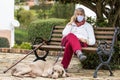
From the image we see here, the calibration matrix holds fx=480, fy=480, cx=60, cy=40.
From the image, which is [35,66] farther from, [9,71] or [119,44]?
[119,44]

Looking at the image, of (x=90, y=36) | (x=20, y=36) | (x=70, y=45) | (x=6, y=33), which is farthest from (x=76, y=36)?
(x=20, y=36)

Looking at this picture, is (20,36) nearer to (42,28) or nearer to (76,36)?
(42,28)

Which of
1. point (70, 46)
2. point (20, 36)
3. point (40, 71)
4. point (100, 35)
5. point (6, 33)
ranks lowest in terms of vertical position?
point (20, 36)

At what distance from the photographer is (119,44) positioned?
10219mm

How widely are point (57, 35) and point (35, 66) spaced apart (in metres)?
1.74

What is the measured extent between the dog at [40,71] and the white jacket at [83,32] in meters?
0.88

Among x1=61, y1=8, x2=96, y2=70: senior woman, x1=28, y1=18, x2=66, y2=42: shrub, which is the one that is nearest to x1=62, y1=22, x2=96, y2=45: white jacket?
x1=61, y1=8, x2=96, y2=70: senior woman

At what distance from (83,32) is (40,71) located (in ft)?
4.06

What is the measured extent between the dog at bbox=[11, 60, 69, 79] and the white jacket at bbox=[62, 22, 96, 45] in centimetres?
88

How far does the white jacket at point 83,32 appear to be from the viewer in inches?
363

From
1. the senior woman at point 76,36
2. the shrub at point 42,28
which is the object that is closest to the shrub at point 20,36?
the shrub at point 42,28

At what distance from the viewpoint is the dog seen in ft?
27.6

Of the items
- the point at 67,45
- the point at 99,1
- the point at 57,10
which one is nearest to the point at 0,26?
the point at 57,10

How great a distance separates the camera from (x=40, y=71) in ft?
28.3
